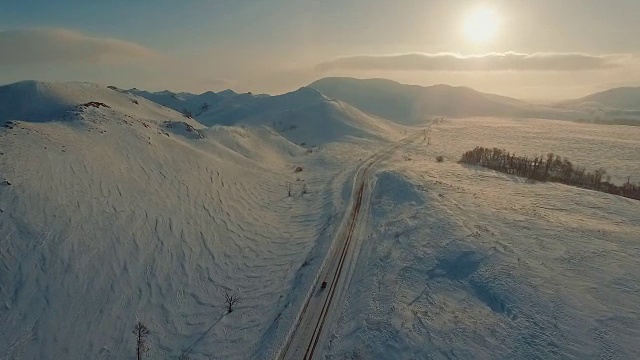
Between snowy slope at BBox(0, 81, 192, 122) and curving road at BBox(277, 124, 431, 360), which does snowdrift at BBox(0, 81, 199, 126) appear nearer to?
snowy slope at BBox(0, 81, 192, 122)

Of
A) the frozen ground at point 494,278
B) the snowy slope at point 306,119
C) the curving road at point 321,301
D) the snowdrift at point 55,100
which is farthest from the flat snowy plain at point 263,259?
the snowy slope at point 306,119

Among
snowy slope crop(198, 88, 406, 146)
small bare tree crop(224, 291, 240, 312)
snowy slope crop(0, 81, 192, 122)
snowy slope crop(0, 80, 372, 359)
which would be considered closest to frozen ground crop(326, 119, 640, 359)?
snowy slope crop(0, 80, 372, 359)

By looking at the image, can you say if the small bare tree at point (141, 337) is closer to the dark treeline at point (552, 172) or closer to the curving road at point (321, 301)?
the curving road at point (321, 301)

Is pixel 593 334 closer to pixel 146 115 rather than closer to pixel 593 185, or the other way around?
pixel 593 185

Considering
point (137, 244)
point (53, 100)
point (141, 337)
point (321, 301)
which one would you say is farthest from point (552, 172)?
point (53, 100)

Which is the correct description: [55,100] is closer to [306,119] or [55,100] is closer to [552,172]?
[552,172]

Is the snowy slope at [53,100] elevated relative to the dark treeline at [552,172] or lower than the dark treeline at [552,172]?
elevated

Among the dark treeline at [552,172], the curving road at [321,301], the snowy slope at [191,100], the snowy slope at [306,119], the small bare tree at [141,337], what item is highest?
the snowy slope at [191,100]
